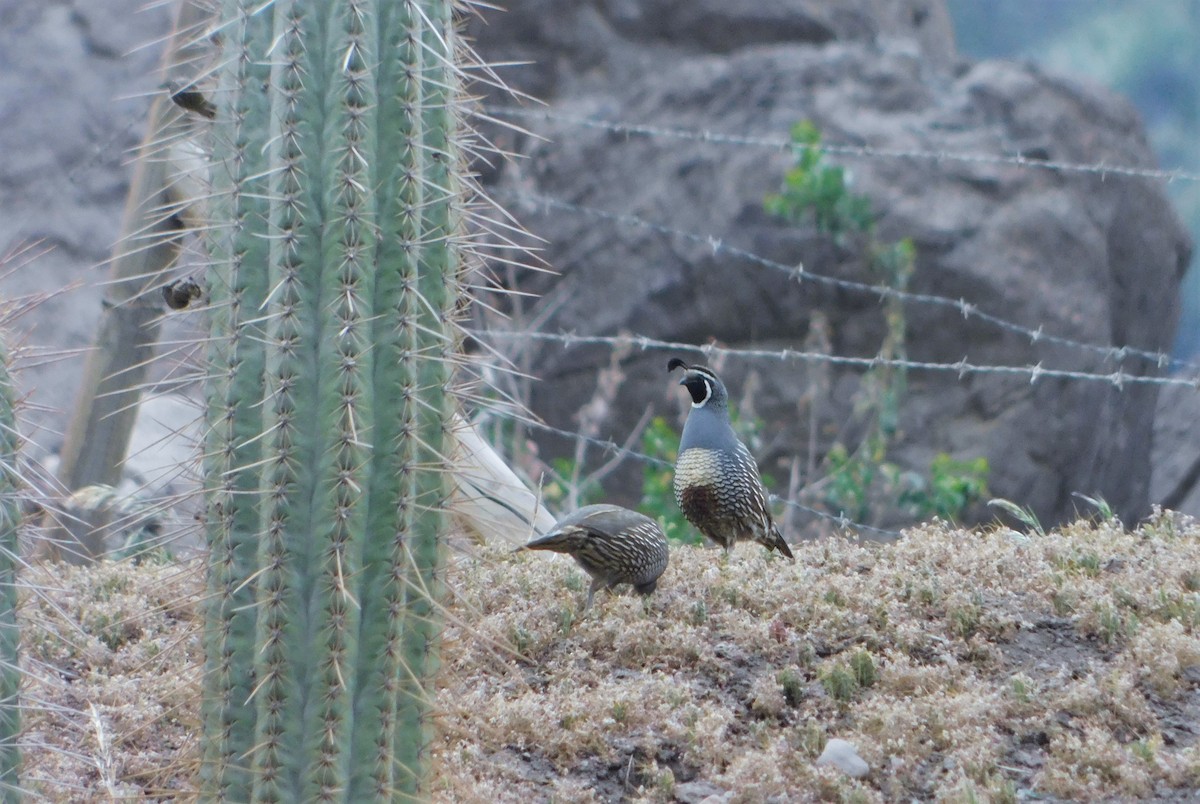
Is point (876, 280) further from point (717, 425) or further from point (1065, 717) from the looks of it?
point (1065, 717)

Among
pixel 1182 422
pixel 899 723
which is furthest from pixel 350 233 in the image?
pixel 1182 422

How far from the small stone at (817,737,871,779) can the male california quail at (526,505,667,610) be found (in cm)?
96

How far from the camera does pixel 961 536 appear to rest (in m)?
4.52

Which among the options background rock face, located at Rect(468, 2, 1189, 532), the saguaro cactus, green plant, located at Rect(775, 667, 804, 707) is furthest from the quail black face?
background rock face, located at Rect(468, 2, 1189, 532)

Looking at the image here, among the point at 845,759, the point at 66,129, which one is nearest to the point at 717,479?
the point at 845,759

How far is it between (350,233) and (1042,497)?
8290 millimetres

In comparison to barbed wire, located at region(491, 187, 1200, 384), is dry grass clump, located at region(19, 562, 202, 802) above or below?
below

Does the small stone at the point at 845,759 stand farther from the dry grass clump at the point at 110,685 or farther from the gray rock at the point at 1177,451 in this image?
the gray rock at the point at 1177,451

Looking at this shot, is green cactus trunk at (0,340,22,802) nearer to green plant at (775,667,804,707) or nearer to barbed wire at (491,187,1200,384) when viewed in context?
green plant at (775,667,804,707)

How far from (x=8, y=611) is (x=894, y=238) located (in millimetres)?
8295

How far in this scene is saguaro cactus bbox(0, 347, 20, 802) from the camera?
8.48 ft

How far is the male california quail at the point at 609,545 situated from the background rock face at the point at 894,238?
15.9ft

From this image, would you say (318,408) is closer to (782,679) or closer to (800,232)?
(782,679)

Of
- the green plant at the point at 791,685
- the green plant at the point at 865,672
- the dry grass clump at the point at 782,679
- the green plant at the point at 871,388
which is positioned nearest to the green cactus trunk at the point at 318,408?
the dry grass clump at the point at 782,679
